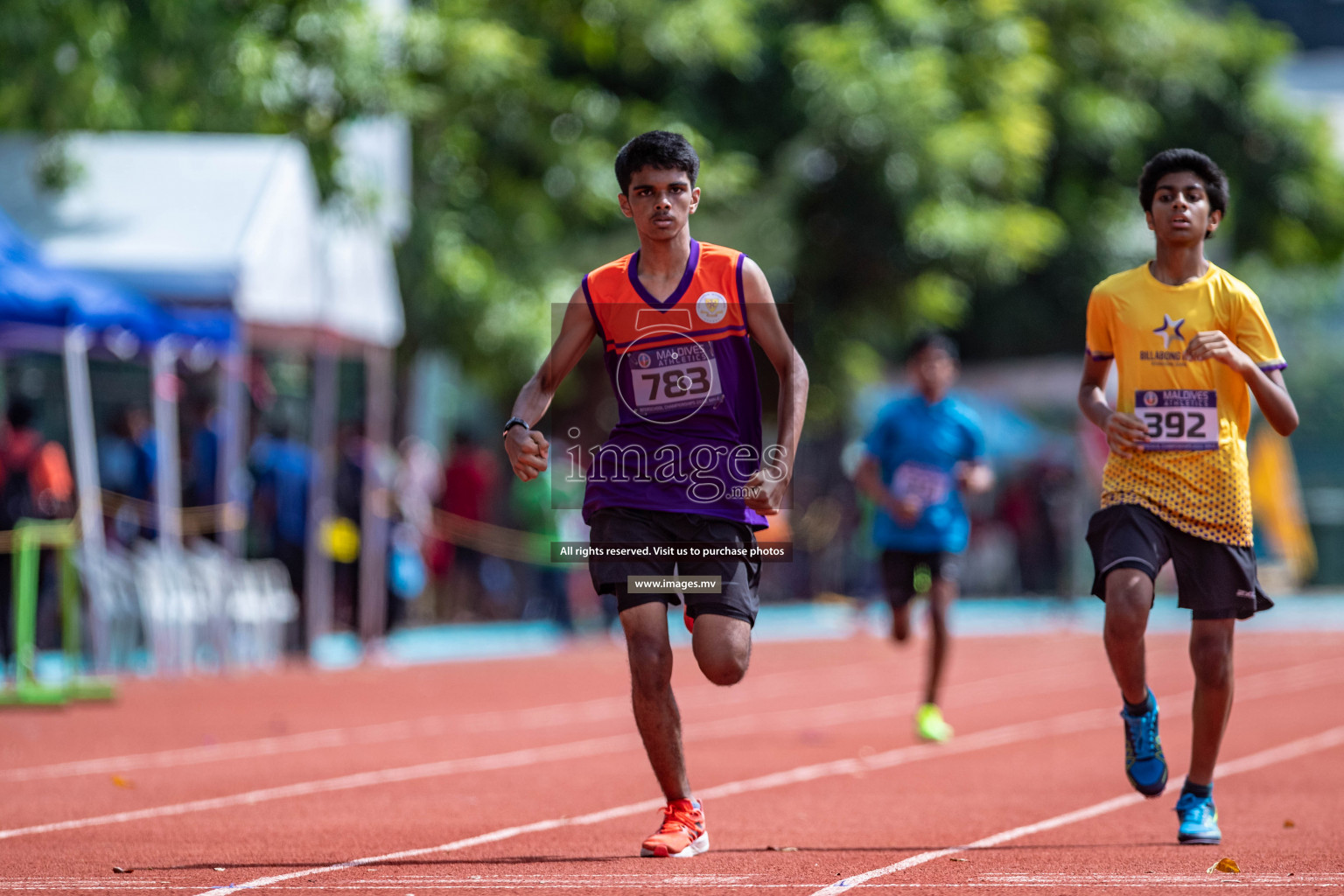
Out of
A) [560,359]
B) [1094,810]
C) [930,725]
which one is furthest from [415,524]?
[560,359]

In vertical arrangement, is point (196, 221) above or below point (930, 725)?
above

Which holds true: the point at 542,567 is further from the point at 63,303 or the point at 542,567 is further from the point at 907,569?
the point at 907,569

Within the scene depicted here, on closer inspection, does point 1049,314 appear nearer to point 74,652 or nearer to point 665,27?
point 665,27

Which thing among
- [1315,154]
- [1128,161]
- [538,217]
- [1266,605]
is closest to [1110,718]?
[1266,605]

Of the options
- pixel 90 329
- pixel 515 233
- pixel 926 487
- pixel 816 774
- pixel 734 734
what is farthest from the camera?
pixel 515 233

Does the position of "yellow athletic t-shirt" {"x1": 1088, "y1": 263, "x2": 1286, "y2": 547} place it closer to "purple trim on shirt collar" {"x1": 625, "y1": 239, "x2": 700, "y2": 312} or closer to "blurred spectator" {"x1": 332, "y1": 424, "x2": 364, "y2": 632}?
"purple trim on shirt collar" {"x1": 625, "y1": 239, "x2": 700, "y2": 312}

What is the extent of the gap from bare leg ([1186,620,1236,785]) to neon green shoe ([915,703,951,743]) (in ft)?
13.9

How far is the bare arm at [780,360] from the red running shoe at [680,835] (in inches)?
38.4

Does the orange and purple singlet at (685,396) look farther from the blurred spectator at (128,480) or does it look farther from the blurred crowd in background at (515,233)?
the blurred spectator at (128,480)

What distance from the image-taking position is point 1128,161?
3027 centimetres

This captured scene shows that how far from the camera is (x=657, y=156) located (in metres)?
6.39

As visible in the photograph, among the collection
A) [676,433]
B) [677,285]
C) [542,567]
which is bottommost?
[542,567]

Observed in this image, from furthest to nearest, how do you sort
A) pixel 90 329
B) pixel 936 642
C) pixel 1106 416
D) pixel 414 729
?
pixel 90 329 < pixel 414 729 < pixel 936 642 < pixel 1106 416

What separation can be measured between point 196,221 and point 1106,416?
36.1ft
